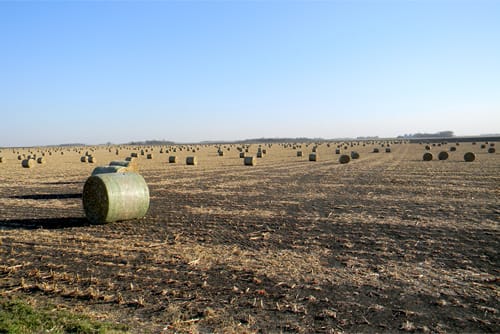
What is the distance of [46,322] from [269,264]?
170 inches

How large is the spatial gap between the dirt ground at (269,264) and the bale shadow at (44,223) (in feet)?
0.20

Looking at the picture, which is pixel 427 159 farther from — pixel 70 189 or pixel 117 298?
pixel 117 298

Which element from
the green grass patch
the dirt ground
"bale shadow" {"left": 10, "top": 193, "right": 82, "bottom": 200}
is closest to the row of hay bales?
the dirt ground

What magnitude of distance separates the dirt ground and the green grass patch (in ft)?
0.87

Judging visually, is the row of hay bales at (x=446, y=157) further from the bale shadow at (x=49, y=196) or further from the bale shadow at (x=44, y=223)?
the bale shadow at (x=44, y=223)

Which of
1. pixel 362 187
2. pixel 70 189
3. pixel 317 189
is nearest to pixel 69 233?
pixel 70 189

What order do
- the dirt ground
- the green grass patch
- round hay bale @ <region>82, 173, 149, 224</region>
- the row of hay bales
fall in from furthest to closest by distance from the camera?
the row of hay bales, round hay bale @ <region>82, 173, 149, 224</region>, the dirt ground, the green grass patch

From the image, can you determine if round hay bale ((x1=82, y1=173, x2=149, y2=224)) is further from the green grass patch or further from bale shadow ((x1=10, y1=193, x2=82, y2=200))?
the green grass patch

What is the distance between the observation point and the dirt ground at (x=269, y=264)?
20.5 ft

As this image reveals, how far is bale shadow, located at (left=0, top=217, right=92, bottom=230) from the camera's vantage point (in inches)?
490

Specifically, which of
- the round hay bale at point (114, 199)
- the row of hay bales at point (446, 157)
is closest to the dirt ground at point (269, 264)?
the round hay bale at point (114, 199)

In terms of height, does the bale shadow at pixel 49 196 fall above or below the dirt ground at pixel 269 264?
above

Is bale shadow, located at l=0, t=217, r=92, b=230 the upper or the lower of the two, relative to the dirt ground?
upper

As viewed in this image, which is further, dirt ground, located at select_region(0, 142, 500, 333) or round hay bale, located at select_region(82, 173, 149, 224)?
round hay bale, located at select_region(82, 173, 149, 224)
